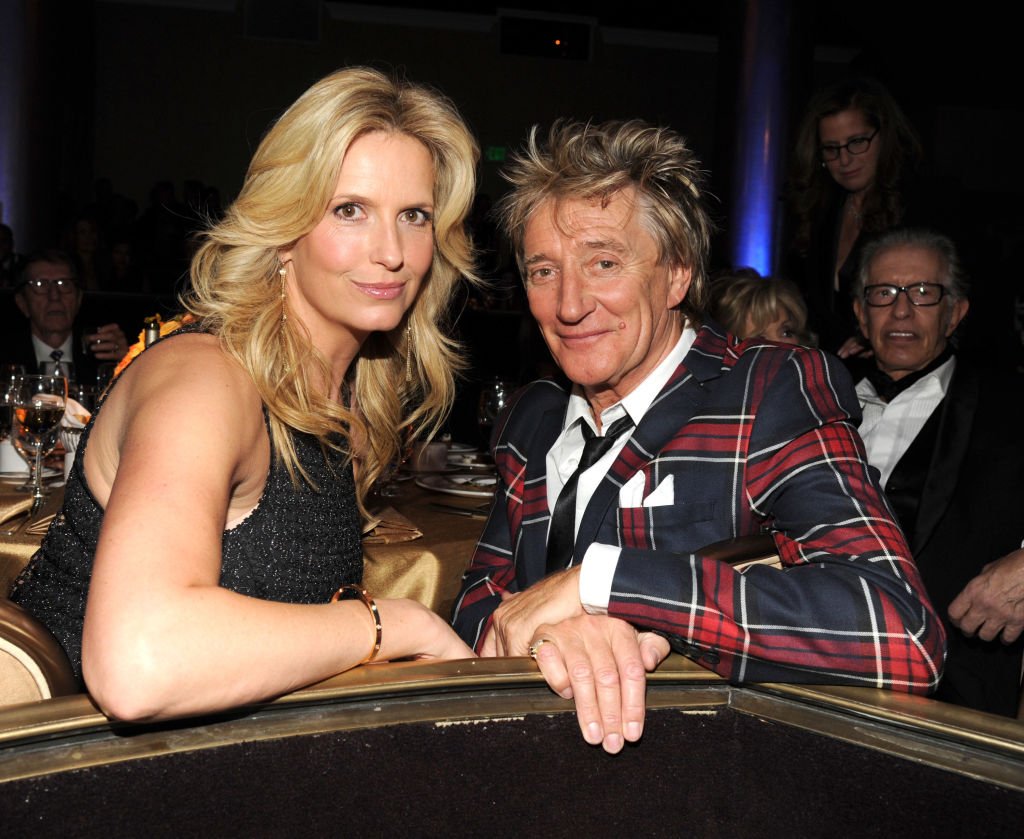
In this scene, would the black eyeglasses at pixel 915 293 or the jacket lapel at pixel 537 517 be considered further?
the black eyeglasses at pixel 915 293

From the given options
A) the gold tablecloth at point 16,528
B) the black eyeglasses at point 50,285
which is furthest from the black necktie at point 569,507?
the black eyeglasses at point 50,285

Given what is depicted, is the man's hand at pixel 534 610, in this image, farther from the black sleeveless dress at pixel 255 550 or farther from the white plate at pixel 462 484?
the white plate at pixel 462 484

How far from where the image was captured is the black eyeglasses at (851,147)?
378 cm

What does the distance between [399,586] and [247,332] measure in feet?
2.53

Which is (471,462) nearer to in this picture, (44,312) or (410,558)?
(410,558)

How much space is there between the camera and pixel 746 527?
1620mm

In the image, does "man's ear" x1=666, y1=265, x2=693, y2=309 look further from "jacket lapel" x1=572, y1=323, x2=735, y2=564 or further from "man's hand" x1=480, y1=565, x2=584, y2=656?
"man's hand" x1=480, y1=565, x2=584, y2=656

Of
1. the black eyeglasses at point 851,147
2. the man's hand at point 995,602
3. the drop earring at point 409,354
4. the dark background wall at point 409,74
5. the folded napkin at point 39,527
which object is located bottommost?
the man's hand at point 995,602

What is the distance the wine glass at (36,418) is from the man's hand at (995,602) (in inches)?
79.0

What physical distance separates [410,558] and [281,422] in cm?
69

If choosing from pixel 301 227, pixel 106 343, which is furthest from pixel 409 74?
pixel 301 227

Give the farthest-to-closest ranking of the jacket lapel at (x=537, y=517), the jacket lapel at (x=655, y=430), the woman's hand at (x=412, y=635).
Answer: the jacket lapel at (x=537, y=517)
the jacket lapel at (x=655, y=430)
the woman's hand at (x=412, y=635)

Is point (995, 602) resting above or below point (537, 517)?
below

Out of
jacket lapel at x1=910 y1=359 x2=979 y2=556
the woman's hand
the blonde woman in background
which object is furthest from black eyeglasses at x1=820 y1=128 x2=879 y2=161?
the woman's hand
